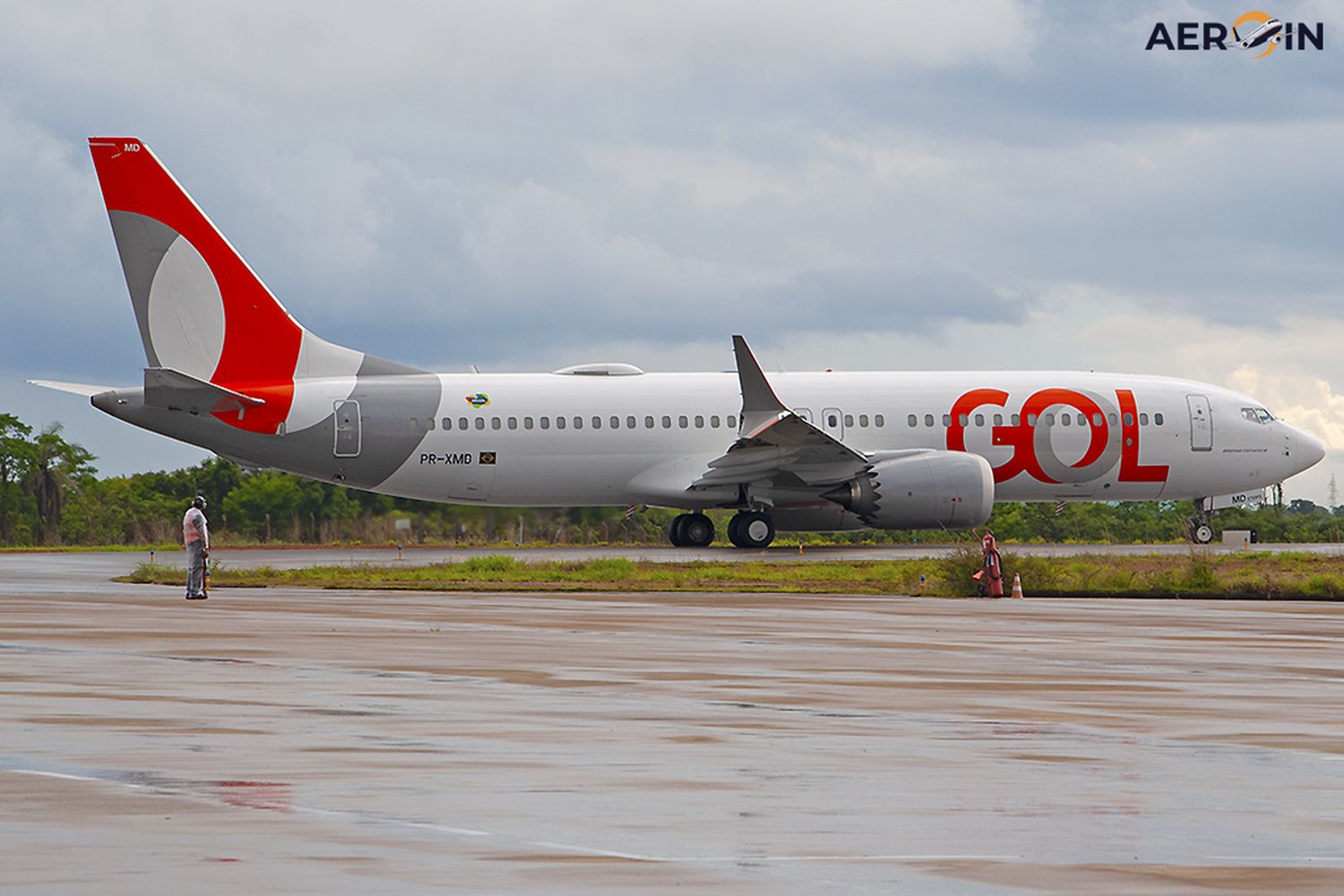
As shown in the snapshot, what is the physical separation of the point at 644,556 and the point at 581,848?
31.4 meters

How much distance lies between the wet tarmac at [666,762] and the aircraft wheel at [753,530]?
816 inches

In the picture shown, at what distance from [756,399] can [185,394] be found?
11.5 m

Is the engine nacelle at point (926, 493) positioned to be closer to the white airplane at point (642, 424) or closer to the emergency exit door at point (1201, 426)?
the white airplane at point (642, 424)

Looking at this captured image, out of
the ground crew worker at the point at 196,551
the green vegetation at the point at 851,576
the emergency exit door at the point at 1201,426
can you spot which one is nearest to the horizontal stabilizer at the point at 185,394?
the green vegetation at the point at 851,576

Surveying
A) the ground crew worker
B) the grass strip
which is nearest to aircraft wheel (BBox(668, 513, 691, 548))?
the grass strip

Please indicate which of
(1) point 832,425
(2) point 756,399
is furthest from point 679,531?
(2) point 756,399

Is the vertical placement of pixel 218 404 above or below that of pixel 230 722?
above

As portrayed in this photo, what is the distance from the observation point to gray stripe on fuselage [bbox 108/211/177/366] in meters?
39.0

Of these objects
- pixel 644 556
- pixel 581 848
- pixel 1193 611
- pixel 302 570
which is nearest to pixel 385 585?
pixel 302 570

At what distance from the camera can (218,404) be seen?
38719mm

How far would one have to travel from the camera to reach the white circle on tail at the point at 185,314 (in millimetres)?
39406

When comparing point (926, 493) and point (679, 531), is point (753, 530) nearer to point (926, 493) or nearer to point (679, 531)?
point (679, 531)

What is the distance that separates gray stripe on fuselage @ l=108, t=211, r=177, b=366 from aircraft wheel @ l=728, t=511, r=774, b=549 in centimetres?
1311

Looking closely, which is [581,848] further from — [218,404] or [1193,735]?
[218,404]
